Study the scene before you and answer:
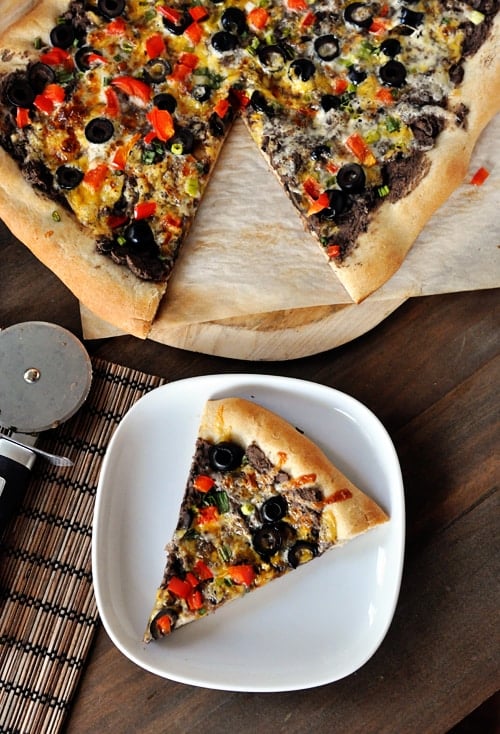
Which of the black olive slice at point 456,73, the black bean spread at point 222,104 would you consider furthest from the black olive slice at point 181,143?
the black olive slice at point 456,73

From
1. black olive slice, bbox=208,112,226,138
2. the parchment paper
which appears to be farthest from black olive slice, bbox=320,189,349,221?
black olive slice, bbox=208,112,226,138

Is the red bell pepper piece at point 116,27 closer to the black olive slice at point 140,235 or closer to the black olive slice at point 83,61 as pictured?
the black olive slice at point 83,61

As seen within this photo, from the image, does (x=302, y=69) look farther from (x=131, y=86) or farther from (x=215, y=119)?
(x=131, y=86)

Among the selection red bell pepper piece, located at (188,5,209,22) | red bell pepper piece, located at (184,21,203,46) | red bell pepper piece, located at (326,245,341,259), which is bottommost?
red bell pepper piece, located at (326,245,341,259)

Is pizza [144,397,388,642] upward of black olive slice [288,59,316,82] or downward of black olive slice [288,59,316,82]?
downward

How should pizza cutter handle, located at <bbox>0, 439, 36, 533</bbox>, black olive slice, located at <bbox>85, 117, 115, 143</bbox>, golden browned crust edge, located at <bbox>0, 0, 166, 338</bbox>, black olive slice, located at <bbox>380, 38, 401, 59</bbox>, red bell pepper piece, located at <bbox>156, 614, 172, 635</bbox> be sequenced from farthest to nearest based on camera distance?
black olive slice, located at <bbox>380, 38, 401, 59</bbox>
black olive slice, located at <bbox>85, 117, 115, 143</bbox>
golden browned crust edge, located at <bbox>0, 0, 166, 338</bbox>
pizza cutter handle, located at <bbox>0, 439, 36, 533</bbox>
red bell pepper piece, located at <bbox>156, 614, 172, 635</bbox>

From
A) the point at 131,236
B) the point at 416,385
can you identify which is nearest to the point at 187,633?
the point at 416,385

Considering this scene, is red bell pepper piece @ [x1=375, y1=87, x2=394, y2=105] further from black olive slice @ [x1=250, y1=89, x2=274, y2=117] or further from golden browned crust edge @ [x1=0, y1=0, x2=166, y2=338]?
golden browned crust edge @ [x1=0, y1=0, x2=166, y2=338]
